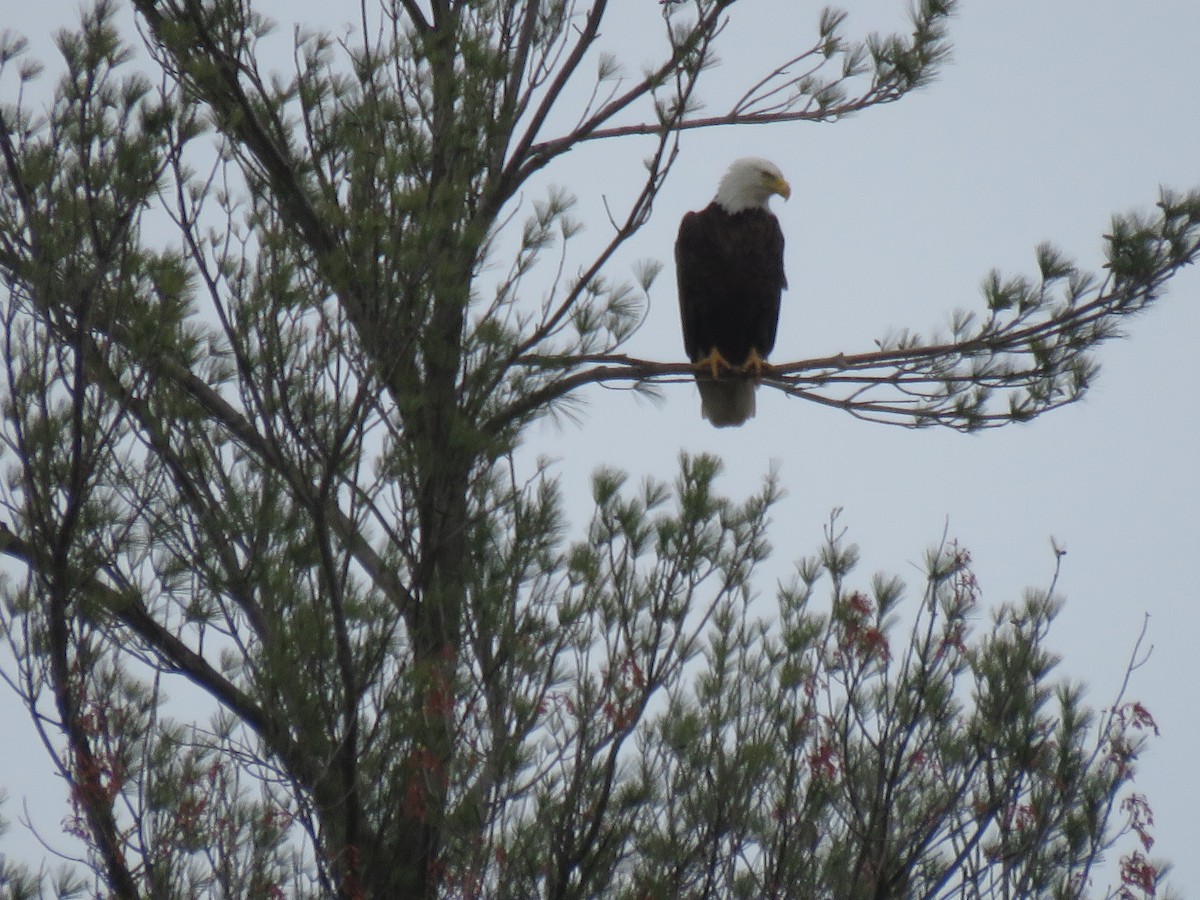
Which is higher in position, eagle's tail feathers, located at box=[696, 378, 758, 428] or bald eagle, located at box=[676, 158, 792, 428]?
bald eagle, located at box=[676, 158, 792, 428]

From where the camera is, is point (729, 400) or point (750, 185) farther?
point (729, 400)

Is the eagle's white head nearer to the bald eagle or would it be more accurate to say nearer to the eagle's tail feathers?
the bald eagle

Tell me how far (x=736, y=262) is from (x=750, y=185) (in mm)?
286

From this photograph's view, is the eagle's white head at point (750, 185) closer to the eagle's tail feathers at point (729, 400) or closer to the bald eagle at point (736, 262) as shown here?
the bald eagle at point (736, 262)

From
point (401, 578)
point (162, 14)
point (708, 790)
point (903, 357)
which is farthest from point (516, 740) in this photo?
point (162, 14)

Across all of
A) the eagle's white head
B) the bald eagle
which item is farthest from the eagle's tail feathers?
the eagle's white head

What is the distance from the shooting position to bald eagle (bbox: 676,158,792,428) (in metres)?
5.27

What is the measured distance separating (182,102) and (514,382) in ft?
2.66

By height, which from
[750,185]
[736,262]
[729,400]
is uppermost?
[750,185]

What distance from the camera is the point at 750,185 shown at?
5.33 m

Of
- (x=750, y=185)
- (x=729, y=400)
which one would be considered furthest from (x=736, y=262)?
(x=729, y=400)

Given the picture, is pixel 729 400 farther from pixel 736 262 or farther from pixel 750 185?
pixel 750 185

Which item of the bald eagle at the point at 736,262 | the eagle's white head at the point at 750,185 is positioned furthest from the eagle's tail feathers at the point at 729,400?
the eagle's white head at the point at 750,185

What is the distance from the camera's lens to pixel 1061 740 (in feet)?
9.41
